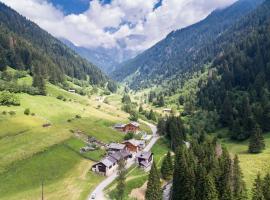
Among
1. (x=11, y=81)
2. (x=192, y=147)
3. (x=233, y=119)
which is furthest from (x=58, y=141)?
(x=233, y=119)

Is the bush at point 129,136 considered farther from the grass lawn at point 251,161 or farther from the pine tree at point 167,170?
the grass lawn at point 251,161

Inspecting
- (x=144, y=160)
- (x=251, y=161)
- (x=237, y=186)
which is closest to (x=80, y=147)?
(x=144, y=160)

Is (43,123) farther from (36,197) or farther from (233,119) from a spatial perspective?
(233,119)

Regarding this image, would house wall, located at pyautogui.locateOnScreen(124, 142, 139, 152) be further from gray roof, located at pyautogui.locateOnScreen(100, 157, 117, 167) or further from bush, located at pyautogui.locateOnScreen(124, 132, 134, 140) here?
gray roof, located at pyautogui.locateOnScreen(100, 157, 117, 167)

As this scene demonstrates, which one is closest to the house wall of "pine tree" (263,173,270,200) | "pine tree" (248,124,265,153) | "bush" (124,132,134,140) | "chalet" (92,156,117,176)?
"bush" (124,132,134,140)

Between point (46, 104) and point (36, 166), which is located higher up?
point (46, 104)

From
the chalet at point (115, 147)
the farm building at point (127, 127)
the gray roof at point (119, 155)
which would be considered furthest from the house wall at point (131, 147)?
the farm building at point (127, 127)
